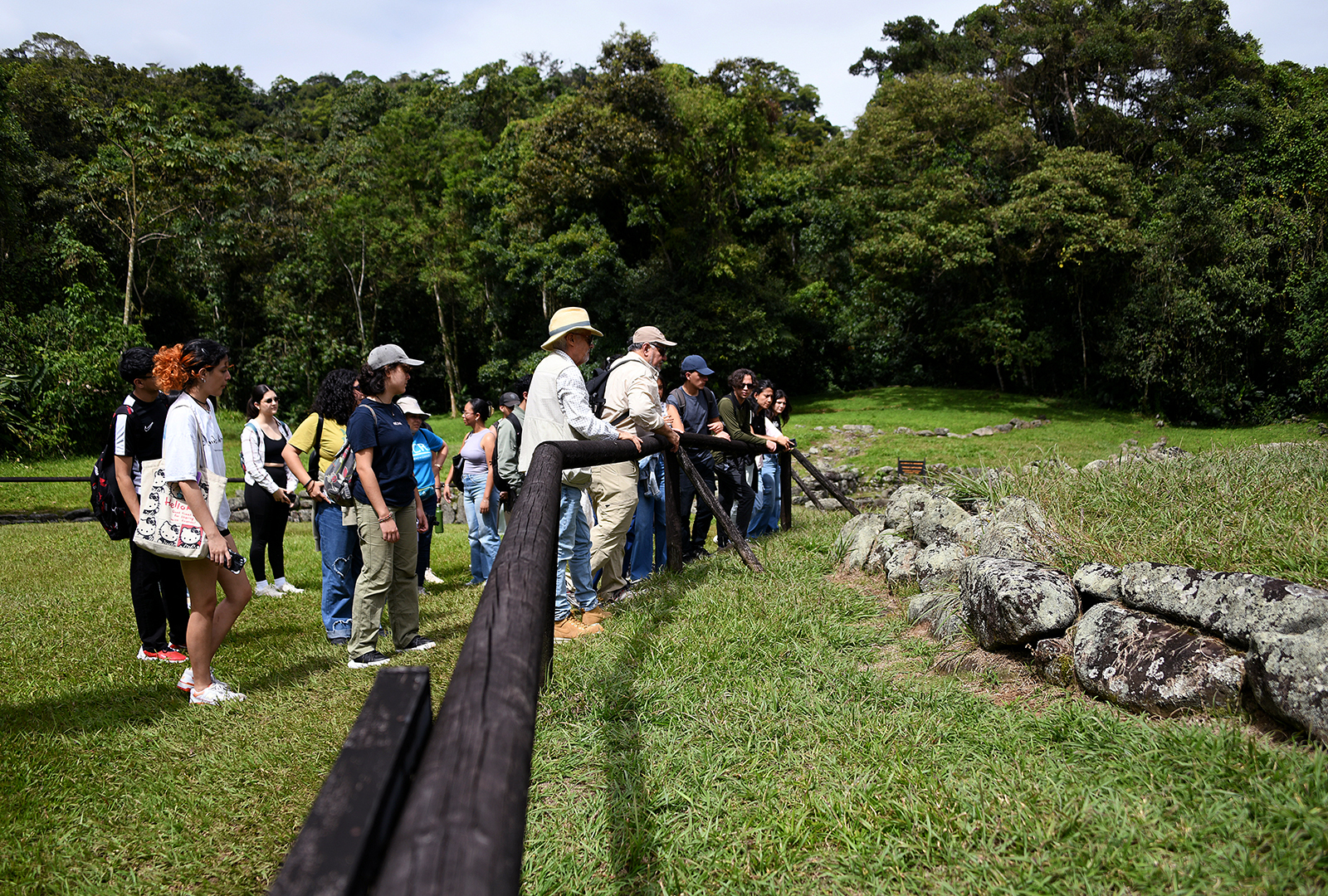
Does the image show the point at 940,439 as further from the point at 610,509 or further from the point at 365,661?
the point at 365,661

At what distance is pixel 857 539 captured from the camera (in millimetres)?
5074

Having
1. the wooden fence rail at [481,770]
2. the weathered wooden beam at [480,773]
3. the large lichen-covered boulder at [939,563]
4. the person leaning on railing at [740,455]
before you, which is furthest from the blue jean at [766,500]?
the weathered wooden beam at [480,773]

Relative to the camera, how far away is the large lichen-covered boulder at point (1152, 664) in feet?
7.67

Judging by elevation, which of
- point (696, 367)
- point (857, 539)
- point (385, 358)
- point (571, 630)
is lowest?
point (571, 630)

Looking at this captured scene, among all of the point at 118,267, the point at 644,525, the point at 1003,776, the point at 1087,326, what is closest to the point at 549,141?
the point at 118,267

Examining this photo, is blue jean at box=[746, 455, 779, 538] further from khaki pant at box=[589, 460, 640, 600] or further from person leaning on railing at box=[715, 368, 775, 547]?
khaki pant at box=[589, 460, 640, 600]

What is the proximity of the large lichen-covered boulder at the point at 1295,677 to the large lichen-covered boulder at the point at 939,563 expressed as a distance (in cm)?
166

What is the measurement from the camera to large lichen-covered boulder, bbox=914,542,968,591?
3.97 meters

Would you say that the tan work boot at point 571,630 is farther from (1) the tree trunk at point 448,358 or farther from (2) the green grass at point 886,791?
(1) the tree trunk at point 448,358

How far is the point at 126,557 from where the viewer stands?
28.6 feet

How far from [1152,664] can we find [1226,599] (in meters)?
0.32

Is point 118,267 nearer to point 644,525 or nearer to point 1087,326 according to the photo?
point 644,525

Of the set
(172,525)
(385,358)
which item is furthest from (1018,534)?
(172,525)

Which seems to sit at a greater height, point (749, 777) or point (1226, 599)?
point (1226, 599)
